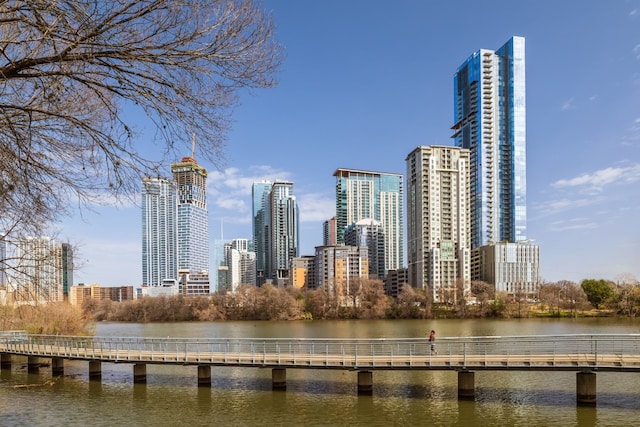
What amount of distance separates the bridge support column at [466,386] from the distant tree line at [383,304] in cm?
7931

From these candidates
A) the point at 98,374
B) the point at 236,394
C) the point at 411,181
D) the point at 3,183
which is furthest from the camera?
the point at 411,181

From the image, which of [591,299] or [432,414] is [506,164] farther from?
[432,414]

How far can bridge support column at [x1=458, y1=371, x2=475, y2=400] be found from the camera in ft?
81.1

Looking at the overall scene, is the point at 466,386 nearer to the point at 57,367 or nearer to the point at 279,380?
the point at 279,380

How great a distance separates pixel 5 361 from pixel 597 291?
4164 inches

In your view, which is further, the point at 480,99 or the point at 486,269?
the point at 480,99

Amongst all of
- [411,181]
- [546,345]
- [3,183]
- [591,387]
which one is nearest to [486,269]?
[411,181]

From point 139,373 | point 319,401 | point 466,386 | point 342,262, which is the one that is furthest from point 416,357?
point 342,262

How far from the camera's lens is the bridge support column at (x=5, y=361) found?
39.7 meters

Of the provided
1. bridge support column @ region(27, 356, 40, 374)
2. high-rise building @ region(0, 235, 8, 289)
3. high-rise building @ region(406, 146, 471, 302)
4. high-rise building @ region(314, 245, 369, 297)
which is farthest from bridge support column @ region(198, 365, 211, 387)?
high-rise building @ region(314, 245, 369, 297)

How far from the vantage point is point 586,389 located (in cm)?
2320

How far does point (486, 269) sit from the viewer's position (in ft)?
538

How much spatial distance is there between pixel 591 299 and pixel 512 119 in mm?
109320

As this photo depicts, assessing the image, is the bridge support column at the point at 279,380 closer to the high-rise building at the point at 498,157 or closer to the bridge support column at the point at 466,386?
the bridge support column at the point at 466,386
